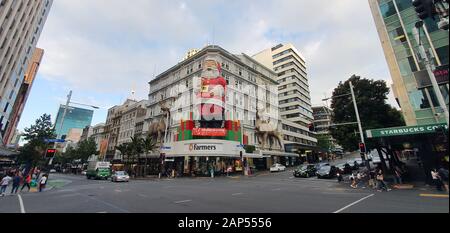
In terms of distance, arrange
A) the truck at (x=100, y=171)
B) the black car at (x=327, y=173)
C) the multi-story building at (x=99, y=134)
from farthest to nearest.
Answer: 1. the multi-story building at (x=99, y=134)
2. the truck at (x=100, y=171)
3. the black car at (x=327, y=173)

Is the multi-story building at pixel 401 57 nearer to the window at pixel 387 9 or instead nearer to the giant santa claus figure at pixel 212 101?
the window at pixel 387 9

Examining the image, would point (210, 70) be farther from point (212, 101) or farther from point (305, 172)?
point (305, 172)

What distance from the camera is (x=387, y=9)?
2320 cm

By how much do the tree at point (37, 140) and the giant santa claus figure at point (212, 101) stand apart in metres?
24.9

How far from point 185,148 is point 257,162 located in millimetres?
17421

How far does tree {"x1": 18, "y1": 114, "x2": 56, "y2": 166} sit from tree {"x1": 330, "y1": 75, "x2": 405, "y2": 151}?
42290 millimetres

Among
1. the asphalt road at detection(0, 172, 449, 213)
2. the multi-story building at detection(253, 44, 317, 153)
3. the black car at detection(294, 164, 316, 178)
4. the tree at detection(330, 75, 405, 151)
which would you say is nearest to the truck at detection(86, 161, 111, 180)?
the asphalt road at detection(0, 172, 449, 213)

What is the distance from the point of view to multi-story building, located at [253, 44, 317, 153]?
6888 centimetres

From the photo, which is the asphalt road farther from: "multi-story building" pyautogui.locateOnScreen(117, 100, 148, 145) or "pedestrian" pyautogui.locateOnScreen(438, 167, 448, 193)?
"multi-story building" pyautogui.locateOnScreen(117, 100, 148, 145)

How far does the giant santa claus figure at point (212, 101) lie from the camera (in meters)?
39.4

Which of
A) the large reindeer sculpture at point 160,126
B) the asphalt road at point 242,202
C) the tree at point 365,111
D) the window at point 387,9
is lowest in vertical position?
the asphalt road at point 242,202

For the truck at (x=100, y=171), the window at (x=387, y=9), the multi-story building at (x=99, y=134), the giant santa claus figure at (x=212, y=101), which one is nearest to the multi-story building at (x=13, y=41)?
the truck at (x=100, y=171)

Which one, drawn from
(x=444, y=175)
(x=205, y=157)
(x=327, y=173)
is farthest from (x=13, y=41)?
(x=327, y=173)

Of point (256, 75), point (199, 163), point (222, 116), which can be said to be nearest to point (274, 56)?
point (256, 75)
